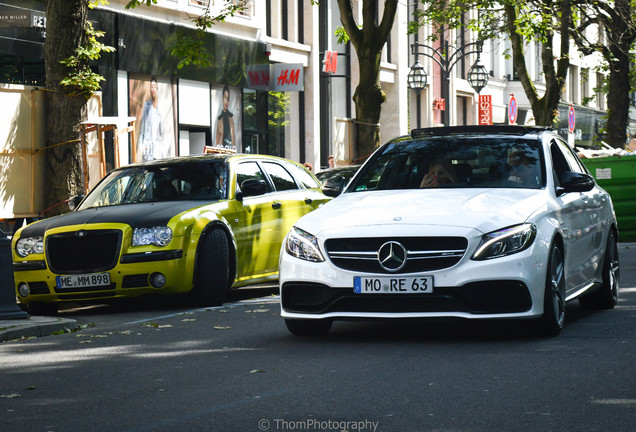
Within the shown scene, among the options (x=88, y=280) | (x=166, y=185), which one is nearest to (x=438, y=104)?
(x=166, y=185)

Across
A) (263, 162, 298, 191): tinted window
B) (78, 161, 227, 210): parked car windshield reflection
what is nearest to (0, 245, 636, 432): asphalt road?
(78, 161, 227, 210): parked car windshield reflection

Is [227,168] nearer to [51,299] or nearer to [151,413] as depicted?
[51,299]

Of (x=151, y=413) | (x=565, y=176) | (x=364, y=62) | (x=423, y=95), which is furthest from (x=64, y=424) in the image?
(x=423, y=95)

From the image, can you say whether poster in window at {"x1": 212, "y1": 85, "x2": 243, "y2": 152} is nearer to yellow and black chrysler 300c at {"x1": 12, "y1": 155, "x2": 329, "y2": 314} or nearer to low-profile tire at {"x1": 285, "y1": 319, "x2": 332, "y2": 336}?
yellow and black chrysler 300c at {"x1": 12, "y1": 155, "x2": 329, "y2": 314}

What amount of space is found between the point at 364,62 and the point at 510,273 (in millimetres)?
16067

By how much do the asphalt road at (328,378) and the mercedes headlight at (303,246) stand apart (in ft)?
2.13

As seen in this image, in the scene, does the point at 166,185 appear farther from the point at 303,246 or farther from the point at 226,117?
the point at 226,117

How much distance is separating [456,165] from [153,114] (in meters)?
19.5

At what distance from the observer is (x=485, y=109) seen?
2312 inches

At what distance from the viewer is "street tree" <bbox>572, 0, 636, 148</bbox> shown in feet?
108

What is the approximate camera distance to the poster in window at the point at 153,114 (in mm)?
27953

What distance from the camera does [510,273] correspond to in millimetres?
8555

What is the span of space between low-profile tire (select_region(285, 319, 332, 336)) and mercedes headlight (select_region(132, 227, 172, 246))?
298cm

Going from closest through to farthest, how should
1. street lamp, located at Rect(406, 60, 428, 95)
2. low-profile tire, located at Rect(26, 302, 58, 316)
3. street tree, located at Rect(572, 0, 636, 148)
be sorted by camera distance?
1. low-profile tire, located at Rect(26, 302, 58, 316)
2. street tree, located at Rect(572, 0, 636, 148)
3. street lamp, located at Rect(406, 60, 428, 95)
